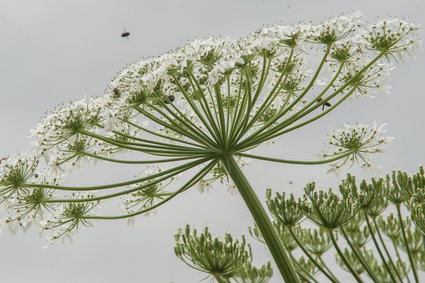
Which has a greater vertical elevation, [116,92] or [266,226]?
[116,92]

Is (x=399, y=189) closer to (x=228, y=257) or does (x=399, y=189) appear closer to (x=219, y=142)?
(x=228, y=257)

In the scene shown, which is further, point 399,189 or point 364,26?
A: point 399,189

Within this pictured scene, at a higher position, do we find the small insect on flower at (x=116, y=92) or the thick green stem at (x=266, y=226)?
the small insect on flower at (x=116, y=92)

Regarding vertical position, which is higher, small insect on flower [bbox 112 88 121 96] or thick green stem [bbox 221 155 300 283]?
small insect on flower [bbox 112 88 121 96]

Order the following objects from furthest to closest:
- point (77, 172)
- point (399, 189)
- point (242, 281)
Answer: point (242, 281), point (399, 189), point (77, 172)

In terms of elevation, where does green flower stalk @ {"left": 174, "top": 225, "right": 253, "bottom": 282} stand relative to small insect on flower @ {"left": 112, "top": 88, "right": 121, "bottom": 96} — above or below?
below

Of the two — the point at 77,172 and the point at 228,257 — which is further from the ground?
the point at 77,172

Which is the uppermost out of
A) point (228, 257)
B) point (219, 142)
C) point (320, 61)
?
point (320, 61)

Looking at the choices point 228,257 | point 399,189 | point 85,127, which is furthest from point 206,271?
point 399,189
